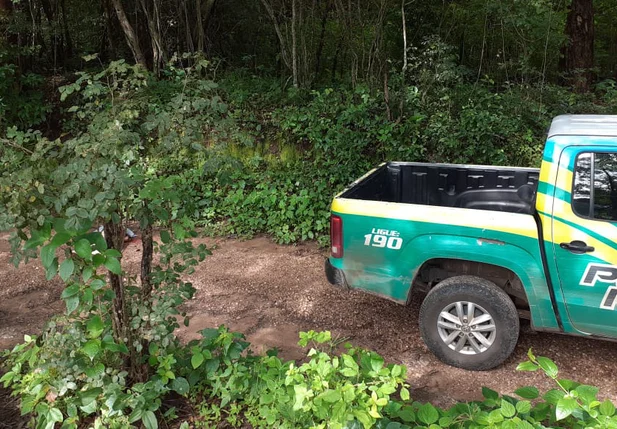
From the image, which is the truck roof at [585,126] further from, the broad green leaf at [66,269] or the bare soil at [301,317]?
the broad green leaf at [66,269]

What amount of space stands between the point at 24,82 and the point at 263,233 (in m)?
6.42

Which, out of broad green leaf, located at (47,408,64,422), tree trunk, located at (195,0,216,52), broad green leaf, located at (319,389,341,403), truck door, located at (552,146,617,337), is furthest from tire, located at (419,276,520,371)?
tree trunk, located at (195,0,216,52)

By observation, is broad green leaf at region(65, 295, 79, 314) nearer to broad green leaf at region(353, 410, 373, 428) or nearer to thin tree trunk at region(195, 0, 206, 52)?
broad green leaf at region(353, 410, 373, 428)

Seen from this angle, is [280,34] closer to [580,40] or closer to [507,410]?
[580,40]

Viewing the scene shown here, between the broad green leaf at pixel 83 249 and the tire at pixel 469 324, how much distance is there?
8.41ft

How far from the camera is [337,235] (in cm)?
407

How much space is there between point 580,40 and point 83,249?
1121cm

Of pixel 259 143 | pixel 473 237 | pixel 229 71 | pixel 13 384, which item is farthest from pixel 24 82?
pixel 473 237

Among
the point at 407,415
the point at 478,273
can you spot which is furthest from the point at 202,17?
the point at 407,415

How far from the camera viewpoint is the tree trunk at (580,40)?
1022 cm

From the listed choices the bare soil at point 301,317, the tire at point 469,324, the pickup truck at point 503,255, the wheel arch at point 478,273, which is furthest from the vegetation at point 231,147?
the wheel arch at point 478,273

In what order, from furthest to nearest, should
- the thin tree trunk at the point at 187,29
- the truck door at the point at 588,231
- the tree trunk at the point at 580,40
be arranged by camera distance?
the thin tree trunk at the point at 187,29 → the tree trunk at the point at 580,40 → the truck door at the point at 588,231

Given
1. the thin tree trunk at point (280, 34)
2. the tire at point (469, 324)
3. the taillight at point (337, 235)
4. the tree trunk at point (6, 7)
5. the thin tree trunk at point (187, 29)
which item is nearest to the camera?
the tire at point (469, 324)

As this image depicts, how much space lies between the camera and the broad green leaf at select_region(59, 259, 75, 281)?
93.7 inches
